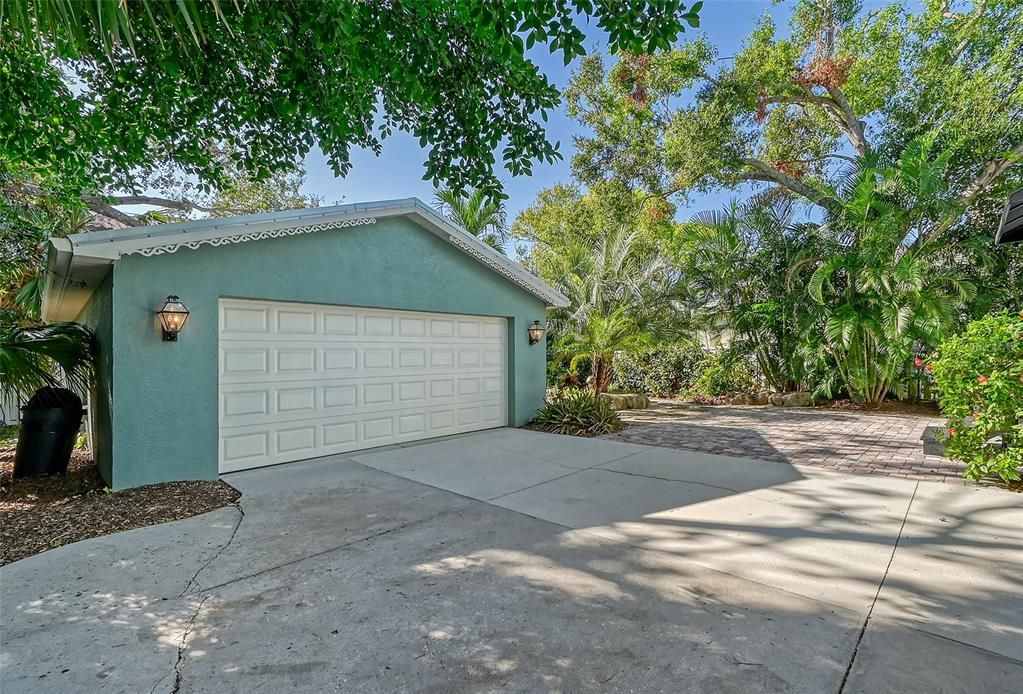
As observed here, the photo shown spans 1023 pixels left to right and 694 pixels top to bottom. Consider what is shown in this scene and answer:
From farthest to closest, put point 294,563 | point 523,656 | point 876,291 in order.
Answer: point 876,291 → point 294,563 → point 523,656

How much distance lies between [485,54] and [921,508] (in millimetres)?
5420

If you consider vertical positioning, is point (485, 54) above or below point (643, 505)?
above

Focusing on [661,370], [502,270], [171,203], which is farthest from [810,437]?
[171,203]

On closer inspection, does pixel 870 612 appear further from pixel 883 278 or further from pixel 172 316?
pixel 883 278

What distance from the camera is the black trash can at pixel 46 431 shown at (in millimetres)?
5488

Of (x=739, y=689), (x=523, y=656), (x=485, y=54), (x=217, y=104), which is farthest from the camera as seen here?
(x=217, y=104)

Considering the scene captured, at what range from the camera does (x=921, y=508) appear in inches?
164

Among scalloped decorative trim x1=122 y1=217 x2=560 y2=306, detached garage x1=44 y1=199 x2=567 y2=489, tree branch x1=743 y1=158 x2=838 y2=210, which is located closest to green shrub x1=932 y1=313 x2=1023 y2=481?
scalloped decorative trim x1=122 y1=217 x2=560 y2=306

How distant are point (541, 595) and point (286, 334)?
4634mm

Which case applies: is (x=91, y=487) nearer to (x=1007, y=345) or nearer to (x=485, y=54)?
(x=485, y=54)

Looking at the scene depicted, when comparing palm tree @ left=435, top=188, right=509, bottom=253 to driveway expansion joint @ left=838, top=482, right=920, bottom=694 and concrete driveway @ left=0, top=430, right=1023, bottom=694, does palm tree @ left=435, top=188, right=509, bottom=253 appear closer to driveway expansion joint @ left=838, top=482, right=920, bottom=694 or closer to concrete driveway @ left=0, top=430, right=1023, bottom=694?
concrete driveway @ left=0, top=430, right=1023, bottom=694

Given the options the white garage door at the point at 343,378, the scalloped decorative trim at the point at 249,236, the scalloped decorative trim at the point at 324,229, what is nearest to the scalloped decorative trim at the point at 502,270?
the scalloped decorative trim at the point at 324,229

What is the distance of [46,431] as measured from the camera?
5535mm

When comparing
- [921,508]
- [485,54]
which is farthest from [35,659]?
[921,508]
